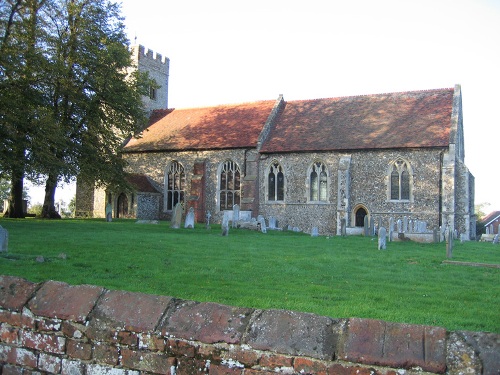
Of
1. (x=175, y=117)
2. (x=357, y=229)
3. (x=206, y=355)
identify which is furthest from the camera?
(x=175, y=117)

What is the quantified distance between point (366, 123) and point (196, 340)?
1140 inches

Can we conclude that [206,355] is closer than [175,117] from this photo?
Yes

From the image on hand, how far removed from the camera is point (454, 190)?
2739 centimetres

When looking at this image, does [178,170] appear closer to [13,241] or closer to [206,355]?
[13,241]

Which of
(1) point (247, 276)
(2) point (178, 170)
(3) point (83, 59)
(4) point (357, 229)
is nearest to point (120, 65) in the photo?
(3) point (83, 59)

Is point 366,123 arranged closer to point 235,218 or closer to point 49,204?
point 235,218

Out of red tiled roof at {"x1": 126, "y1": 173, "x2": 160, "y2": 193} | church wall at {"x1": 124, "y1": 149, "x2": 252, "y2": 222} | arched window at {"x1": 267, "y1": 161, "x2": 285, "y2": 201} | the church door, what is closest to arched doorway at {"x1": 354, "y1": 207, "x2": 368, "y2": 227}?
the church door

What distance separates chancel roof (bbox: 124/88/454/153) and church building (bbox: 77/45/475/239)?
0.07m

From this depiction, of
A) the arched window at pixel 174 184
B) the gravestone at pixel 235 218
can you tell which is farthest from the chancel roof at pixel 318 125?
the gravestone at pixel 235 218

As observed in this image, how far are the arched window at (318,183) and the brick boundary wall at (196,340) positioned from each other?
1076 inches

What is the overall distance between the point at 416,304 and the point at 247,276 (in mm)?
3349

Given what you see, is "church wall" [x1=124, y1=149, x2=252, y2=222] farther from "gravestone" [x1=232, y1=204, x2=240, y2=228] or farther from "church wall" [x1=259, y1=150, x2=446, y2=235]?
"gravestone" [x1=232, y1=204, x2=240, y2=228]

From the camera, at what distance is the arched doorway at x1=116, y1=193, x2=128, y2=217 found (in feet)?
116

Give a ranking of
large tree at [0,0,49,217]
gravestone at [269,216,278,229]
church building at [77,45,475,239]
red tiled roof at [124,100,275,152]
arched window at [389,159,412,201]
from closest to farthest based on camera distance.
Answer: large tree at [0,0,49,217] → church building at [77,45,475,239] → arched window at [389,159,412,201] → gravestone at [269,216,278,229] → red tiled roof at [124,100,275,152]
